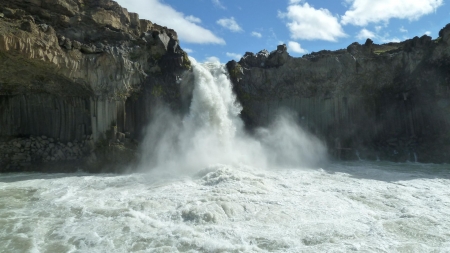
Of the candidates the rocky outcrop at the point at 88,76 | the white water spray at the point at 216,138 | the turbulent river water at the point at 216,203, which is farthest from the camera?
the white water spray at the point at 216,138

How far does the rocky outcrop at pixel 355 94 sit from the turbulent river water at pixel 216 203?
3.46 meters

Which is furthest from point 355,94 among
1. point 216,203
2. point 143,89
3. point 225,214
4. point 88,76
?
point 88,76

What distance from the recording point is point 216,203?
39.9ft

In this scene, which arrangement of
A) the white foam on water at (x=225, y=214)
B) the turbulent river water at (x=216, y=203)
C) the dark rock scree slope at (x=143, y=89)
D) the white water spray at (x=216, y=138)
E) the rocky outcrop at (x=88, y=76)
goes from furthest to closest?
the white water spray at (x=216, y=138), the dark rock scree slope at (x=143, y=89), the rocky outcrop at (x=88, y=76), the turbulent river water at (x=216, y=203), the white foam on water at (x=225, y=214)

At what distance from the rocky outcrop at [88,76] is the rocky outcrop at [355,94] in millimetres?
6468

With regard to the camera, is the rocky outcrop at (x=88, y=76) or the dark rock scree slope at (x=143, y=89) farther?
the dark rock scree slope at (x=143, y=89)

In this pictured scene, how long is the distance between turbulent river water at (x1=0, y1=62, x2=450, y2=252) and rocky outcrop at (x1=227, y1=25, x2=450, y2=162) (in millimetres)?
3457

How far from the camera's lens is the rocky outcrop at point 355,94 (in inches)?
1005

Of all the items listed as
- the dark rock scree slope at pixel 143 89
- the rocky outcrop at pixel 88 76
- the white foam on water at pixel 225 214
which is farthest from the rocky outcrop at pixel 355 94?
the white foam on water at pixel 225 214

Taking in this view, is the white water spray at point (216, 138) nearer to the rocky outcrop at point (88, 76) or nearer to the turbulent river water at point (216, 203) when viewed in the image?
A: the turbulent river water at point (216, 203)

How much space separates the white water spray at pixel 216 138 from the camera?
21.5 meters

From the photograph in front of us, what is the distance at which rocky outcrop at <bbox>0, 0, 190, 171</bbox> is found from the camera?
1953cm

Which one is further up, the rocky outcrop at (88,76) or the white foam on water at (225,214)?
the rocky outcrop at (88,76)

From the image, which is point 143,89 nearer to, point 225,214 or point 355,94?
point 225,214
